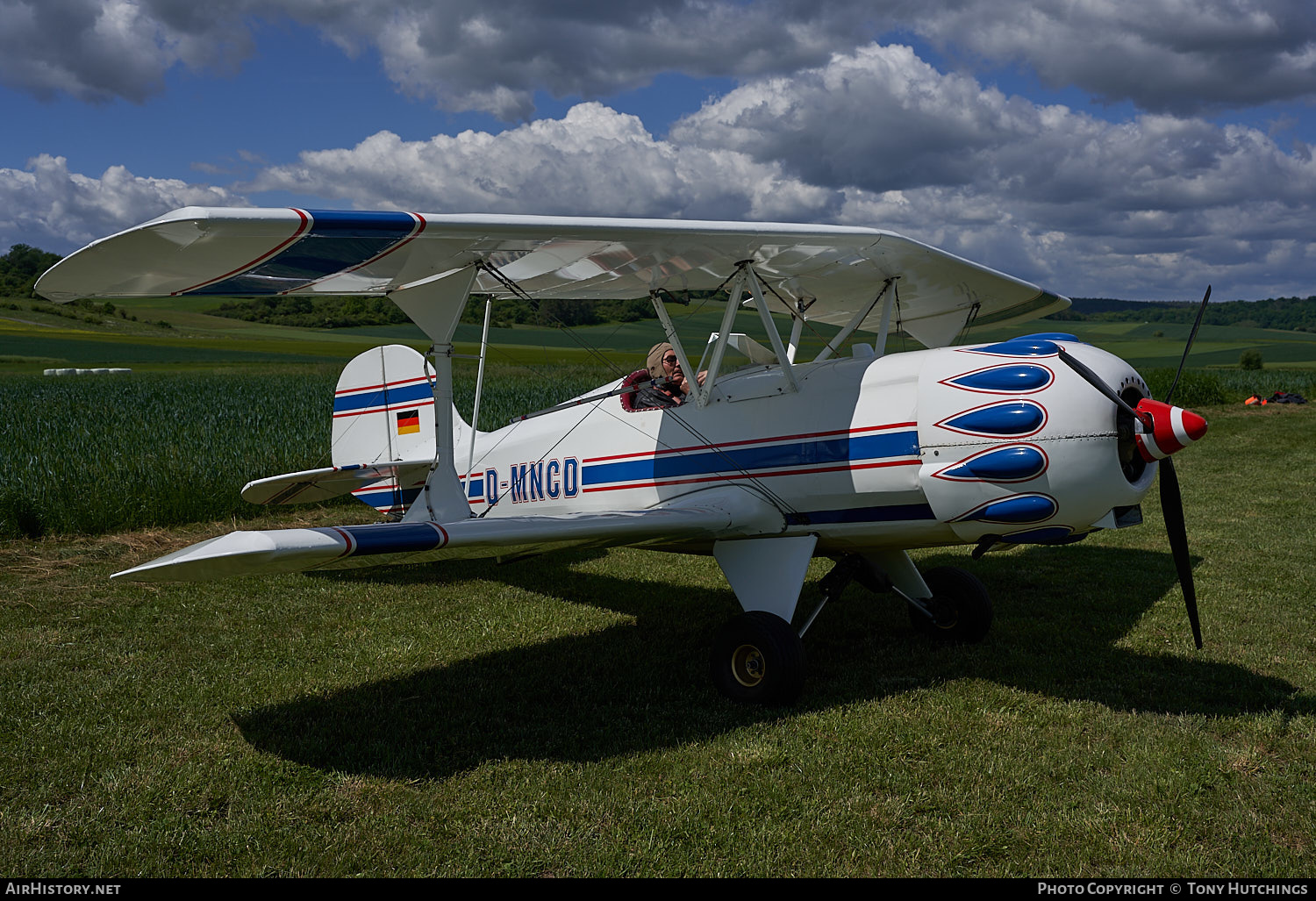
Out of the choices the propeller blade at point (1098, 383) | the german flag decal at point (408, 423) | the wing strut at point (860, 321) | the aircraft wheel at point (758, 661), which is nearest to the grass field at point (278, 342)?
the german flag decal at point (408, 423)

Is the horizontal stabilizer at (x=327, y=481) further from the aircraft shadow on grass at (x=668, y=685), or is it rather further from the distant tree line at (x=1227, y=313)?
the distant tree line at (x=1227, y=313)

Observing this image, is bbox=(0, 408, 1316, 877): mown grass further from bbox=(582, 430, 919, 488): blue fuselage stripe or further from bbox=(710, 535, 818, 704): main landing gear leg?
bbox=(582, 430, 919, 488): blue fuselage stripe

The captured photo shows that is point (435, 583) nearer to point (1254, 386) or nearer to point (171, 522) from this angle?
point (171, 522)

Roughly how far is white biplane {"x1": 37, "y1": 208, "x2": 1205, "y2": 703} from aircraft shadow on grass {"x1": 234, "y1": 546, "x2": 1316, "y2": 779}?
1.17 ft

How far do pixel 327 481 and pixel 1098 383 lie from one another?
562 centimetres

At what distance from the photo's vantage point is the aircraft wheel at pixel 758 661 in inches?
186

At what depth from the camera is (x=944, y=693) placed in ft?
16.2

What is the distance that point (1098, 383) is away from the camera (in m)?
4.28

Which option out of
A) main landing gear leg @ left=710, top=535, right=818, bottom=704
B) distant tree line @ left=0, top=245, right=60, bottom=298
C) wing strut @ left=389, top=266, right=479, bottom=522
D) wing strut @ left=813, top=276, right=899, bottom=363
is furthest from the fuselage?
distant tree line @ left=0, top=245, right=60, bottom=298

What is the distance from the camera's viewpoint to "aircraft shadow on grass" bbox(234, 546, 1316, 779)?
431 centimetres

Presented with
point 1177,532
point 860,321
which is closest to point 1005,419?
point 1177,532

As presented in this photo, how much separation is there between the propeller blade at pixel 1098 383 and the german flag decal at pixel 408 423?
219 inches

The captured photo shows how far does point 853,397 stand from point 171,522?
8327 millimetres

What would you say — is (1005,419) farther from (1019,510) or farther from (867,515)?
(867,515)
